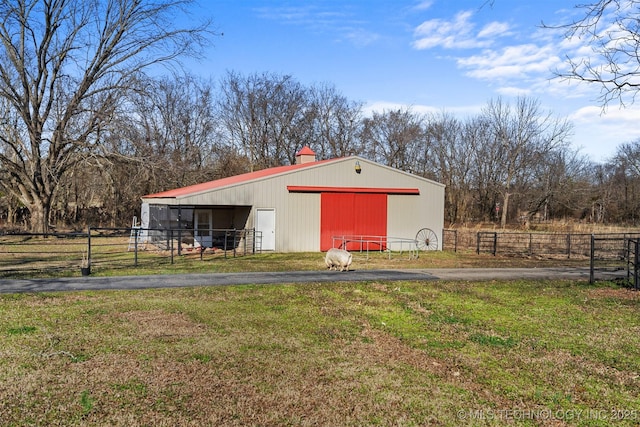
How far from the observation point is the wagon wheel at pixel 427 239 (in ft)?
74.9

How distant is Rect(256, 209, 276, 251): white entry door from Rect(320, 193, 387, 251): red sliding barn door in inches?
82.0

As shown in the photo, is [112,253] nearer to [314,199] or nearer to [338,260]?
[314,199]

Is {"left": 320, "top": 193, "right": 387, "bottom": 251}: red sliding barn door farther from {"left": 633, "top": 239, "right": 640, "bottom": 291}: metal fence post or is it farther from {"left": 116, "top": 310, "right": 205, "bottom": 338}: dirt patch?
{"left": 116, "top": 310, "right": 205, "bottom": 338}: dirt patch

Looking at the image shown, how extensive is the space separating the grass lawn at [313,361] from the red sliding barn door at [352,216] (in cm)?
1178

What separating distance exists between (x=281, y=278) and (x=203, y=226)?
11.5 m

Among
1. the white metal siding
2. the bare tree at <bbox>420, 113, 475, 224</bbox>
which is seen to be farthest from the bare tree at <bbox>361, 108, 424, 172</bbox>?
the white metal siding

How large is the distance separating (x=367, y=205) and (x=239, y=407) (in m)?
18.0

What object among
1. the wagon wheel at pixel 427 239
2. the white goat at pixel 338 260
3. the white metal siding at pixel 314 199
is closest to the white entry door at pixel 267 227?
the white metal siding at pixel 314 199

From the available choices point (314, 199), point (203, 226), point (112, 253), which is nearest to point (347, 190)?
point (314, 199)

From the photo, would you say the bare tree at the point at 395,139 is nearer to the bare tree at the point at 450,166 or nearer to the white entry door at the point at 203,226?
the bare tree at the point at 450,166

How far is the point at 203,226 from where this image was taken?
22844mm

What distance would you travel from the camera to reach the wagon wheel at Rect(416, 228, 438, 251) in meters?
22.8

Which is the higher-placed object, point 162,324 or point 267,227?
point 267,227

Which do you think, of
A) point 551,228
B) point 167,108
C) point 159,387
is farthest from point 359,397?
point 167,108
